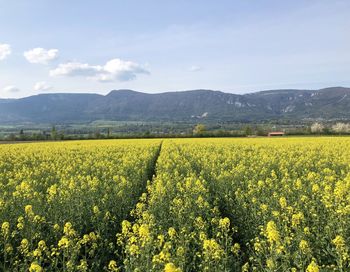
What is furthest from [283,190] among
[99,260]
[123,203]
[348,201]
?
[99,260]

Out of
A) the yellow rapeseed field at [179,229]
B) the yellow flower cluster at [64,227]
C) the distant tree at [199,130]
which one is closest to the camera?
the yellow rapeseed field at [179,229]

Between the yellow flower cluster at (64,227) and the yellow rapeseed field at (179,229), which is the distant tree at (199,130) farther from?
the yellow flower cluster at (64,227)

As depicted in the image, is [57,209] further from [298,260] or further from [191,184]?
[298,260]

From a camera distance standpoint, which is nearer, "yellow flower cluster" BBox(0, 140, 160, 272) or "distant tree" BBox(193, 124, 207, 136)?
"yellow flower cluster" BBox(0, 140, 160, 272)

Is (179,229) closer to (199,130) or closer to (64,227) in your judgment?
(64,227)

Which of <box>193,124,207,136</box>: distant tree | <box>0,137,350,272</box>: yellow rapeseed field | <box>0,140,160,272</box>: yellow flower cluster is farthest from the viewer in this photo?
<box>193,124,207,136</box>: distant tree

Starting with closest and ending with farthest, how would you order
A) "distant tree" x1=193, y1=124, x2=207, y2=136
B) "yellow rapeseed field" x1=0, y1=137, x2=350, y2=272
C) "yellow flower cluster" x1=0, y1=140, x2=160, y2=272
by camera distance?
"yellow rapeseed field" x1=0, y1=137, x2=350, y2=272 < "yellow flower cluster" x1=0, y1=140, x2=160, y2=272 < "distant tree" x1=193, y1=124, x2=207, y2=136

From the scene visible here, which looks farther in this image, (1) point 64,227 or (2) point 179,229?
(2) point 179,229

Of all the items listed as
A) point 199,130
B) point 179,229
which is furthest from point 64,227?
point 199,130

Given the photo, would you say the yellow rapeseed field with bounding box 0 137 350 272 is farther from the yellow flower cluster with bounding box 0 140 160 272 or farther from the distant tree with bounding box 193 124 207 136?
the distant tree with bounding box 193 124 207 136

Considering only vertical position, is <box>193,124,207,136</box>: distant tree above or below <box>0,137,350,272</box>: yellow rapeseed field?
below

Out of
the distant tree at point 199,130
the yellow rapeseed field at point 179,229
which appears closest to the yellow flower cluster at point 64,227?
the yellow rapeseed field at point 179,229

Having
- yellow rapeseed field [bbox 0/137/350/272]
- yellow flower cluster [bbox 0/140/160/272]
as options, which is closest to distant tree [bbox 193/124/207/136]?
yellow rapeseed field [bbox 0/137/350/272]

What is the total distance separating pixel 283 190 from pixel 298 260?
4.87 metres
